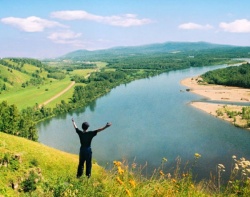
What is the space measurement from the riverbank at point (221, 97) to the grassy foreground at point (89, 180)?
203ft

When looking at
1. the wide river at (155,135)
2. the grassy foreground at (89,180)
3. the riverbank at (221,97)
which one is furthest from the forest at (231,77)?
the grassy foreground at (89,180)

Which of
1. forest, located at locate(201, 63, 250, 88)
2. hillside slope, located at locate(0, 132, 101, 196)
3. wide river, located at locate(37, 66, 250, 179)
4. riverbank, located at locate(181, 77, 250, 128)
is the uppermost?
hillside slope, located at locate(0, 132, 101, 196)

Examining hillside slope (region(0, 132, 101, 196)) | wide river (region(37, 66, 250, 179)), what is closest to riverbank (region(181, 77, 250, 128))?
wide river (region(37, 66, 250, 179))

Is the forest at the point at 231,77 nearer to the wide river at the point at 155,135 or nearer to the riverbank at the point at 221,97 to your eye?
the riverbank at the point at 221,97

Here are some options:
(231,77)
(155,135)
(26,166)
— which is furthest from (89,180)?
(231,77)

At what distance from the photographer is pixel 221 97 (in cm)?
11700

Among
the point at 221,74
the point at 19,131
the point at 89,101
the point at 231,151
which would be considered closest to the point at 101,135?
the point at 19,131

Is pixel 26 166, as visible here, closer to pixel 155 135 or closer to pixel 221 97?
pixel 155 135

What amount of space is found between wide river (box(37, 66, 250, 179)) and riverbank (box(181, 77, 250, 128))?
3.38m

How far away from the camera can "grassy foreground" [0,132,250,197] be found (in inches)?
316

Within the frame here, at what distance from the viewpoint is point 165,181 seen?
903cm

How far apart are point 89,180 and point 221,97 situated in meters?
115

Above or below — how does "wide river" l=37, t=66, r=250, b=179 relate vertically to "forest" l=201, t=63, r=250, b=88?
below

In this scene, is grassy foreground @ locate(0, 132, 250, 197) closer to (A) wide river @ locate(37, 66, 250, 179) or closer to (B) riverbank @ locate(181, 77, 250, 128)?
(A) wide river @ locate(37, 66, 250, 179)
